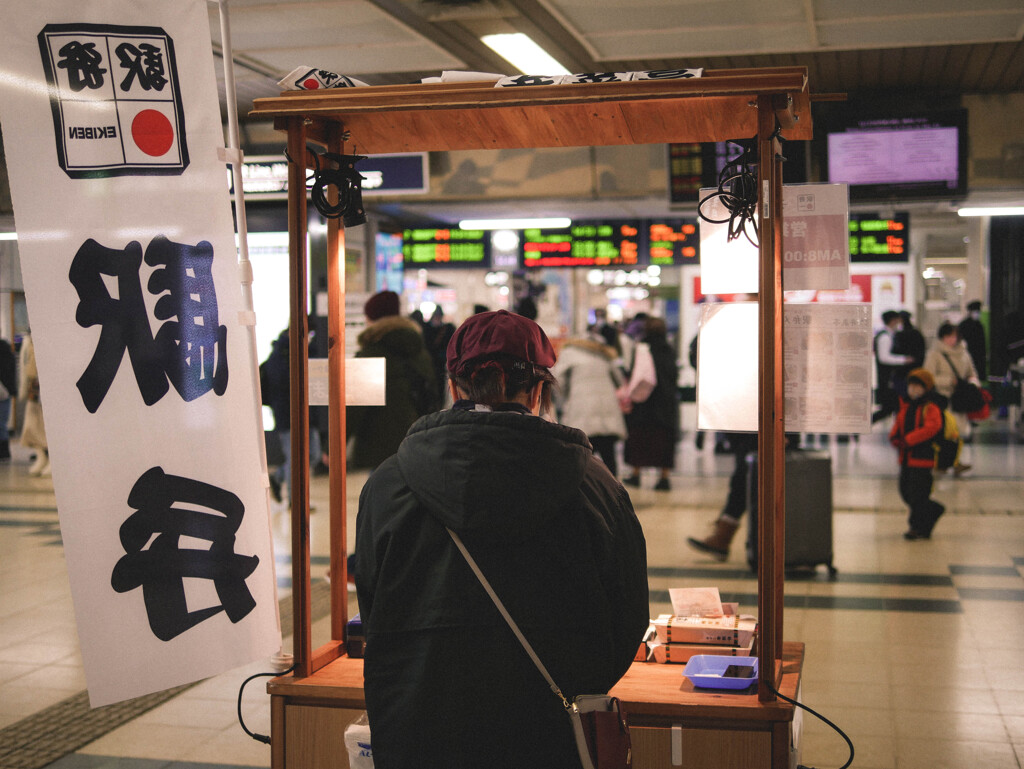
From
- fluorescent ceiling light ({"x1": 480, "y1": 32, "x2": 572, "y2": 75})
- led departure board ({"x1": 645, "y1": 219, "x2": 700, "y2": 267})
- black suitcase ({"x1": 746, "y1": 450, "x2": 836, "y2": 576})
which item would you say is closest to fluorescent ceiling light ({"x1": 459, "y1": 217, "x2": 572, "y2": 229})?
led departure board ({"x1": 645, "y1": 219, "x2": 700, "y2": 267})

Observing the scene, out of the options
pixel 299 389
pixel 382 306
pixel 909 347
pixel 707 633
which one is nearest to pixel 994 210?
pixel 909 347

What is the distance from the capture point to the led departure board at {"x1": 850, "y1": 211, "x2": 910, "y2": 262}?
11133 mm

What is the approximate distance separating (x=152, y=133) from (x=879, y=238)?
10011mm

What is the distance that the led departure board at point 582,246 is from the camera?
43.1 feet

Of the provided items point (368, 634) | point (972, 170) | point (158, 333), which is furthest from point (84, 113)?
point (972, 170)

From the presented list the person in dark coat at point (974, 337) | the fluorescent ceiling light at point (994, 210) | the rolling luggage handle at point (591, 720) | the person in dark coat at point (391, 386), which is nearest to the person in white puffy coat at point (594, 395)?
the person in dark coat at point (391, 386)

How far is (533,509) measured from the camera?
1796 mm

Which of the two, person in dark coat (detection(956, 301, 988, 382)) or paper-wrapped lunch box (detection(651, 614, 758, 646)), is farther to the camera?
person in dark coat (detection(956, 301, 988, 382))

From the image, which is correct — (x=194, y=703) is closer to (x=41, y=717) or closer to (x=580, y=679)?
(x=41, y=717)

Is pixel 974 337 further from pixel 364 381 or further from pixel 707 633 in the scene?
pixel 364 381

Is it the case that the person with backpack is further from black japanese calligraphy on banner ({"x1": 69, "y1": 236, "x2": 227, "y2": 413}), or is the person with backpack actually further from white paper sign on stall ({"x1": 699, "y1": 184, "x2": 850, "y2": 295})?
black japanese calligraphy on banner ({"x1": 69, "y1": 236, "x2": 227, "y2": 413})

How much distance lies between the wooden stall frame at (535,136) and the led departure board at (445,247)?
33.4ft

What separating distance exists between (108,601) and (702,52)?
5.55 m

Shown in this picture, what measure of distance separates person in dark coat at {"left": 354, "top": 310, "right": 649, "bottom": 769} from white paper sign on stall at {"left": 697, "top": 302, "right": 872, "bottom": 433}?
3.36ft
